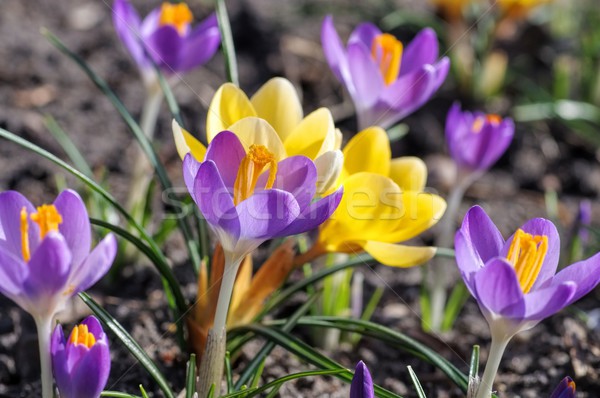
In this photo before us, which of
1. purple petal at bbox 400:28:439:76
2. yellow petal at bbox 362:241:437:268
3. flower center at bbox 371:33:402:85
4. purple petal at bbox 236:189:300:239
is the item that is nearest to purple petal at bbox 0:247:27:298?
purple petal at bbox 236:189:300:239

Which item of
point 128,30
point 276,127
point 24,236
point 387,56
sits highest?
point 128,30

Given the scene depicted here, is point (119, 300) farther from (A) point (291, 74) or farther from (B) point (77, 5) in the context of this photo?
(B) point (77, 5)

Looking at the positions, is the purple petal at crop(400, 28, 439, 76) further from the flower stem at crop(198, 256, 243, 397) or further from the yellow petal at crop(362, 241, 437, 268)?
the flower stem at crop(198, 256, 243, 397)

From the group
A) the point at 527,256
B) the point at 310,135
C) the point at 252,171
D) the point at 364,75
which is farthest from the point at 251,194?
the point at 364,75

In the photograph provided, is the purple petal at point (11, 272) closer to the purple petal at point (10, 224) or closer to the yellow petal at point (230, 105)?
the purple petal at point (10, 224)

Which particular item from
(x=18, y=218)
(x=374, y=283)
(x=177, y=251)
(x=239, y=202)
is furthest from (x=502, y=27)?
(x=18, y=218)

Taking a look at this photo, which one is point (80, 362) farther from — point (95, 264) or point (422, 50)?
point (422, 50)
